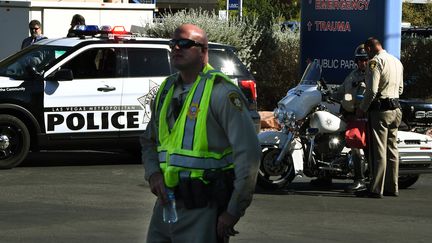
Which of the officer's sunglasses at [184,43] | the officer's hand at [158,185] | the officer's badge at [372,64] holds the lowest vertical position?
the officer's hand at [158,185]

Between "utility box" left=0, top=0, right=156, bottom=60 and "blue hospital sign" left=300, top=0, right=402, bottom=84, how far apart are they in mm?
3791

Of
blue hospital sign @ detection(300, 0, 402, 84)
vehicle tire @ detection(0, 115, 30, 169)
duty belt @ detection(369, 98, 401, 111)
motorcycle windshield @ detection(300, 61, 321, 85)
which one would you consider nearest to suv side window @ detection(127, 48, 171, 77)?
vehicle tire @ detection(0, 115, 30, 169)

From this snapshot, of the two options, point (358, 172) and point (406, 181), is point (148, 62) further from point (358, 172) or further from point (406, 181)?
point (406, 181)

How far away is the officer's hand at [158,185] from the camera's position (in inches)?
187

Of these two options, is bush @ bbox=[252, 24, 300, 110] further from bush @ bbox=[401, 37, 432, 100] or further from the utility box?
the utility box

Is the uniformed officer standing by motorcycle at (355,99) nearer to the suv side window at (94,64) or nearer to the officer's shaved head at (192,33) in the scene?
the suv side window at (94,64)

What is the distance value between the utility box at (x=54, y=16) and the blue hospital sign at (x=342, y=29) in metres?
3.79

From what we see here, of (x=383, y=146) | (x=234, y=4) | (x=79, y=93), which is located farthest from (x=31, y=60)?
(x=234, y=4)

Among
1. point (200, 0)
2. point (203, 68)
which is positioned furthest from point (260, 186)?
point (200, 0)

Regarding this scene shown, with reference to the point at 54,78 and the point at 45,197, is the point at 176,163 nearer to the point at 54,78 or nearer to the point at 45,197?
the point at 45,197

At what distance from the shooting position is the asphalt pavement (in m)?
8.52

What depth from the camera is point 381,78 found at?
34.9ft

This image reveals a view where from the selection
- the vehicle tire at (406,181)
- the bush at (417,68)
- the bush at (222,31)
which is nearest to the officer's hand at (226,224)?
the vehicle tire at (406,181)

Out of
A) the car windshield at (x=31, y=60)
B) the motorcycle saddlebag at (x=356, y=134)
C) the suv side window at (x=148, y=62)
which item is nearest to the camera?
the motorcycle saddlebag at (x=356, y=134)
